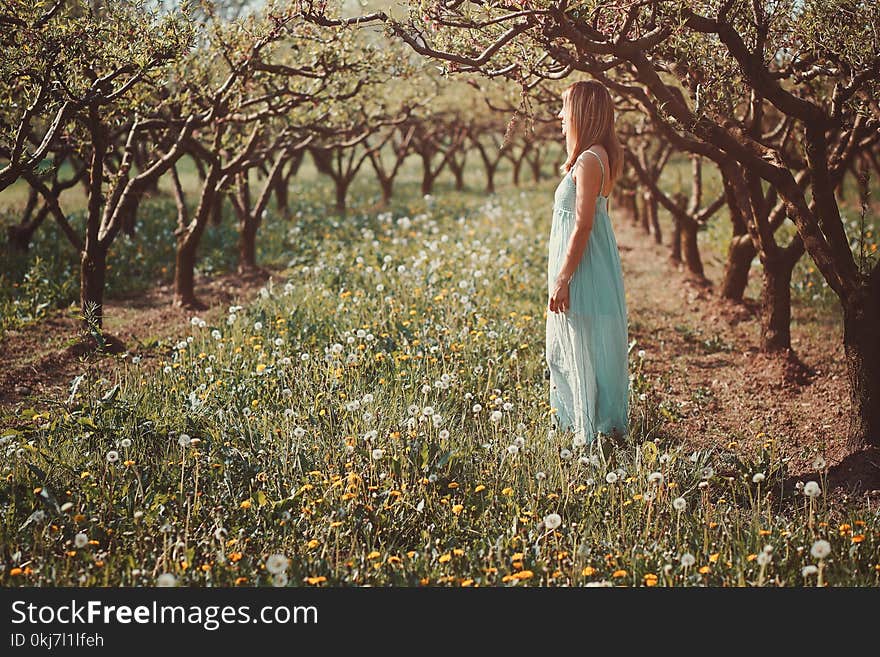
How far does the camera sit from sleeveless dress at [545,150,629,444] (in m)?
5.89

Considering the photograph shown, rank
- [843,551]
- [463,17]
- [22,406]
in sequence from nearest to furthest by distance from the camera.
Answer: [843,551] → [463,17] → [22,406]

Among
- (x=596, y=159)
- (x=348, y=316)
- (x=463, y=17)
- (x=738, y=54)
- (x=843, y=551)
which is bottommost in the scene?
(x=843, y=551)

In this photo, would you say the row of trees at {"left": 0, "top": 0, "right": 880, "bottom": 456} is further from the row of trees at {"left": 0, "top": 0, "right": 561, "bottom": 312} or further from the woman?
the woman

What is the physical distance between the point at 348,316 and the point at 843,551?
5.45 m

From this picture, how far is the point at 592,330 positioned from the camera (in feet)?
19.5

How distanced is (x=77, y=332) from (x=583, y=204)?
628cm

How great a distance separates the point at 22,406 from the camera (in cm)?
686

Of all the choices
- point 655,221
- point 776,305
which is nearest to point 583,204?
point 776,305

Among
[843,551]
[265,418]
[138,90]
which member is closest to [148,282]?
[138,90]

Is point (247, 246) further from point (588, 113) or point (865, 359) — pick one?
point (865, 359)

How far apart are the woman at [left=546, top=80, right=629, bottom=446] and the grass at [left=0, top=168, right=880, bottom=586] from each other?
0.28 m

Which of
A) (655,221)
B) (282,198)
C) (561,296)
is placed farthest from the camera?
(282,198)

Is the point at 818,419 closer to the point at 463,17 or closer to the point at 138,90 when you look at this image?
the point at 463,17

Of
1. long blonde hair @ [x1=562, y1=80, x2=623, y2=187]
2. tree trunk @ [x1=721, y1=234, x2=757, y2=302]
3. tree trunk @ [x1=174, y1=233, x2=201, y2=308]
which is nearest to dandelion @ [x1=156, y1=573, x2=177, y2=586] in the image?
long blonde hair @ [x1=562, y1=80, x2=623, y2=187]
